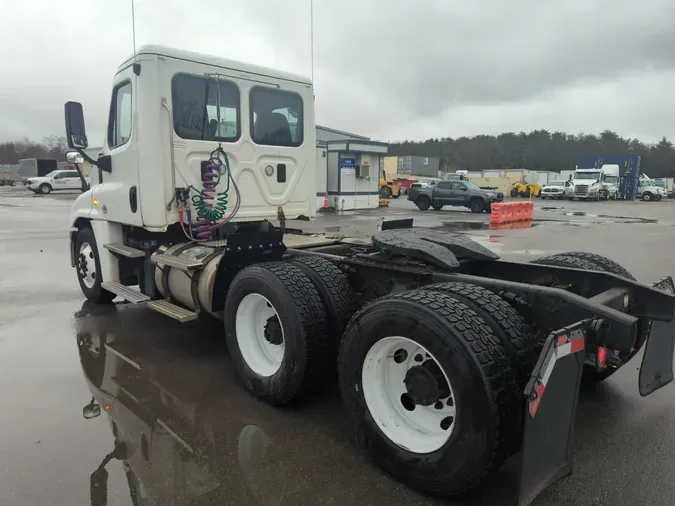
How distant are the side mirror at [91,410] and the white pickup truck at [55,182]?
41.7 meters

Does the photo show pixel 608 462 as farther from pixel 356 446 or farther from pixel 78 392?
pixel 78 392

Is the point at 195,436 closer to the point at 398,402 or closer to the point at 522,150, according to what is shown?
the point at 398,402

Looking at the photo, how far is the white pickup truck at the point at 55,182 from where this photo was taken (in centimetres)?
4056

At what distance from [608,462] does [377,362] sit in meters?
1.58

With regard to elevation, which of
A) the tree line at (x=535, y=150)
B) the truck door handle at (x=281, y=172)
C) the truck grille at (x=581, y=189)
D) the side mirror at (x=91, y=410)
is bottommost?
the side mirror at (x=91, y=410)

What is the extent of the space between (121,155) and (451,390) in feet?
15.0

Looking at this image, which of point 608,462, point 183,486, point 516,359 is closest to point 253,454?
point 183,486

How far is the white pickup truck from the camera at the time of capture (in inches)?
1597

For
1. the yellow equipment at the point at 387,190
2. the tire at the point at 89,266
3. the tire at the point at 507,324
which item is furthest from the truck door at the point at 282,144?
the yellow equipment at the point at 387,190

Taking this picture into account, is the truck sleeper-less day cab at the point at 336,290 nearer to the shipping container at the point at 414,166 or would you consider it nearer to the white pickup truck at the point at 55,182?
Result: the white pickup truck at the point at 55,182

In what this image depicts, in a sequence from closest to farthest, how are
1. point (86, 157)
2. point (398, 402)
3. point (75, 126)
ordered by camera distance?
point (398, 402), point (75, 126), point (86, 157)

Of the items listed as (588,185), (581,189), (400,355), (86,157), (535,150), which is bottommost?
(400,355)

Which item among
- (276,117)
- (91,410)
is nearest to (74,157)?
(276,117)

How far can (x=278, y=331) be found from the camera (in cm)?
397
